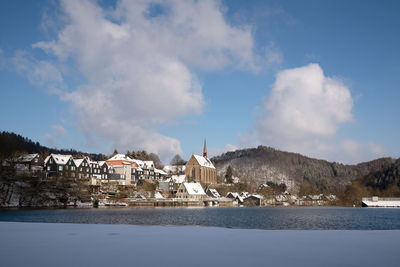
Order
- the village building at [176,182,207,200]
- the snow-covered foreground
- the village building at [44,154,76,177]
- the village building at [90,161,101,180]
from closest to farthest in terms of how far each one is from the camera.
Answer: the snow-covered foreground
the village building at [44,154,76,177]
the village building at [90,161,101,180]
the village building at [176,182,207,200]

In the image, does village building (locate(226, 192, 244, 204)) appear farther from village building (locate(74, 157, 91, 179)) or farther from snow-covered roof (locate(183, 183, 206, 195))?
village building (locate(74, 157, 91, 179))

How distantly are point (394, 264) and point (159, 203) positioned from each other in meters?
96.8

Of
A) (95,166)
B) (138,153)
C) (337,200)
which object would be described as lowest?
(337,200)

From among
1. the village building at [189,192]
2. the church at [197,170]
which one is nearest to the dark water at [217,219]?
the village building at [189,192]

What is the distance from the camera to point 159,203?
10244cm

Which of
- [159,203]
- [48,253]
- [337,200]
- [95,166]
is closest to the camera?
[48,253]

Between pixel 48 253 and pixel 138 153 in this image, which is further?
pixel 138 153

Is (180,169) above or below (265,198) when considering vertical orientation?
above

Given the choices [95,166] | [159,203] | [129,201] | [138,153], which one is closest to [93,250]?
[129,201]

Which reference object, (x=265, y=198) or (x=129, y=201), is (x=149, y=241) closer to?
(x=129, y=201)

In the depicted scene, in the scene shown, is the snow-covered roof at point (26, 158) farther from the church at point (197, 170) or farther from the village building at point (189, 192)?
the church at point (197, 170)

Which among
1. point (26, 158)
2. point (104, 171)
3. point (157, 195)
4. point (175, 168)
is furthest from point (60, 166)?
point (175, 168)

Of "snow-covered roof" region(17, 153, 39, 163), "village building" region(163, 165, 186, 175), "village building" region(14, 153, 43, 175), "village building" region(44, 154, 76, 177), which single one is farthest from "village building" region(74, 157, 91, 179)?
"village building" region(163, 165, 186, 175)

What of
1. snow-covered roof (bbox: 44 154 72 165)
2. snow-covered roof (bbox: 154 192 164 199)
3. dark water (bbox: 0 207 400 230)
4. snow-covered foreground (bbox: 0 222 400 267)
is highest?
snow-covered roof (bbox: 44 154 72 165)
